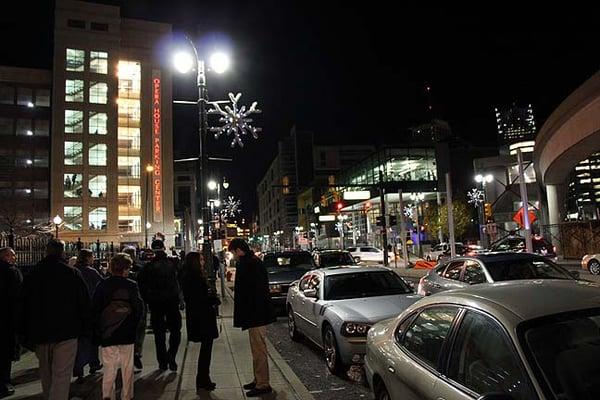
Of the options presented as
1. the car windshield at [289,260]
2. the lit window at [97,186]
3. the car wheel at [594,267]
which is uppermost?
the lit window at [97,186]

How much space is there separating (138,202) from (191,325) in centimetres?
6073

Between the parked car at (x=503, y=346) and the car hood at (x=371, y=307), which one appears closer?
the parked car at (x=503, y=346)

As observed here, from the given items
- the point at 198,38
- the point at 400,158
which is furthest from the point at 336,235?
the point at 198,38

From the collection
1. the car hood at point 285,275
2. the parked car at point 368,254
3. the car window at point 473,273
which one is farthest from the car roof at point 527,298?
the parked car at point 368,254

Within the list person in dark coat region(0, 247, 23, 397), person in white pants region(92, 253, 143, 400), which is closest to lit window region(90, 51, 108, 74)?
person in dark coat region(0, 247, 23, 397)

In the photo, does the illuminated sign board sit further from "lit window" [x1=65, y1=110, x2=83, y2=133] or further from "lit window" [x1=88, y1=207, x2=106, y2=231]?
"lit window" [x1=65, y1=110, x2=83, y2=133]

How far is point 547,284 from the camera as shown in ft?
13.0

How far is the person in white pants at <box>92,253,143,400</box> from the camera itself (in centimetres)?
598

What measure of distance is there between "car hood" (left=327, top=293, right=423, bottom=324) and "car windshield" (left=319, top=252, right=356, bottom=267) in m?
8.23

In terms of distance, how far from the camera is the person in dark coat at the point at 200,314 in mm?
7039

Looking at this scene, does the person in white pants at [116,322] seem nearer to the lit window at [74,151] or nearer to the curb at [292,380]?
the curb at [292,380]

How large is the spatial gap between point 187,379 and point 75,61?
63.4 metres

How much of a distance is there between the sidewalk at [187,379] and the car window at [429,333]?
2.55m

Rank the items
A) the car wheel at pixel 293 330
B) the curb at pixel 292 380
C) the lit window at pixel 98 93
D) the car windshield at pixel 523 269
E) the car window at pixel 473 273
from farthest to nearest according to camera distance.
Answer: the lit window at pixel 98 93 < the car wheel at pixel 293 330 < the car window at pixel 473 273 < the car windshield at pixel 523 269 < the curb at pixel 292 380
